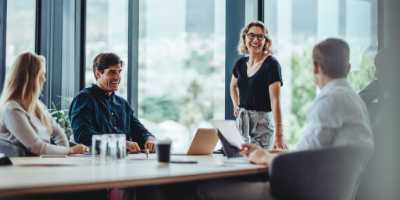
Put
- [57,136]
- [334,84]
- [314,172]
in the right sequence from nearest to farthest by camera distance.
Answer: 1. [314,172]
2. [334,84]
3. [57,136]

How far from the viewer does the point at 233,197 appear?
153 cm

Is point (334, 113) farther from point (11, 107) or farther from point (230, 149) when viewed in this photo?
point (11, 107)

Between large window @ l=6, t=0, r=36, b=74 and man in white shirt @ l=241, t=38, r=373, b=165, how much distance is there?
3355 millimetres

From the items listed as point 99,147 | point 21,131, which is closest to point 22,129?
point 21,131

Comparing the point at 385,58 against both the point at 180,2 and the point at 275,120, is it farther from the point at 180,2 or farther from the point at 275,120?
the point at 180,2

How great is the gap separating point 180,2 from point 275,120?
2.31 m

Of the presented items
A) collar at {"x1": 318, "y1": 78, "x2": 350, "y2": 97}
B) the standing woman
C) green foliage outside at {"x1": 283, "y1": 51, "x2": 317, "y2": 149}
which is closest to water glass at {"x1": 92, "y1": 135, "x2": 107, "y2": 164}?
collar at {"x1": 318, "y1": 78, "x2": 350, "y2": 97}

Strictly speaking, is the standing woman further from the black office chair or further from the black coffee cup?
the black office chair

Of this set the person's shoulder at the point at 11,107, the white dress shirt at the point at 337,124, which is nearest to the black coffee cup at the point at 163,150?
the white dress shirt at the point at 337,124

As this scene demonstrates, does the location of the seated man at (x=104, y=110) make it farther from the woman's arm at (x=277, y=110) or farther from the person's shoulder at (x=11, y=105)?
the woman's arm at (x=277, y=110)

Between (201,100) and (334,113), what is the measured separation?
282 cm

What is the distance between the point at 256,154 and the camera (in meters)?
1.61

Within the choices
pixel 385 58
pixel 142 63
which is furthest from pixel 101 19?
pixel 385 58

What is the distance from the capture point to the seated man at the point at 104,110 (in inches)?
102
